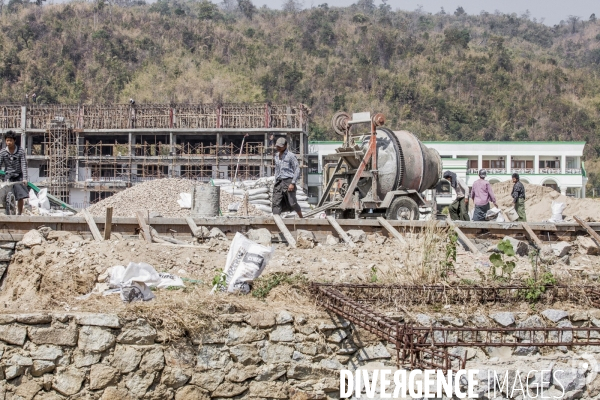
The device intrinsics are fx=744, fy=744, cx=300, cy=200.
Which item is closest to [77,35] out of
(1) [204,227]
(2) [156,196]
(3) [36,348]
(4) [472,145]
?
(4) [472,145]

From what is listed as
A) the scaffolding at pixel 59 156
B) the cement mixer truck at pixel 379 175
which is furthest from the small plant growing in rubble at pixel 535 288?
the scaffolding at pixel 59 156

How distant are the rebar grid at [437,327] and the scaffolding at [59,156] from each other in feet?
111

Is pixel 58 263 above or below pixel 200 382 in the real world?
above

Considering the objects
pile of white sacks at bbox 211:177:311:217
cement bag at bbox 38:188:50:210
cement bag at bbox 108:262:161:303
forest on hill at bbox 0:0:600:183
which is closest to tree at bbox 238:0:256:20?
forest on hill at bbox 0:0:600:183

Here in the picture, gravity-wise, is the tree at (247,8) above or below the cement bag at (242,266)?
above

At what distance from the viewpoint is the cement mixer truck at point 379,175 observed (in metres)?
14.3

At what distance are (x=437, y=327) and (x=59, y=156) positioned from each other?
117ft

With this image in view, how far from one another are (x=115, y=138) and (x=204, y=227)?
33.1 m

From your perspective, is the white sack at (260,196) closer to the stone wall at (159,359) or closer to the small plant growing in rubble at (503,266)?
the small plant growing in rubble at (503,266)

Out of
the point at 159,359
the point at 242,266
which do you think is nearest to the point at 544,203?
the point at 242,266

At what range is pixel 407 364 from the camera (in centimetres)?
677

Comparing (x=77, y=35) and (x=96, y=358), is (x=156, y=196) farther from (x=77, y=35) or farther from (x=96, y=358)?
(x=77, y=35)

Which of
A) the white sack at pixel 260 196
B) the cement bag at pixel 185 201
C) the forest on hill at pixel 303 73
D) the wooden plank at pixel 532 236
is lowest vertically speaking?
the white sack at pixel 260 196

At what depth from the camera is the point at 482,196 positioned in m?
14.2
